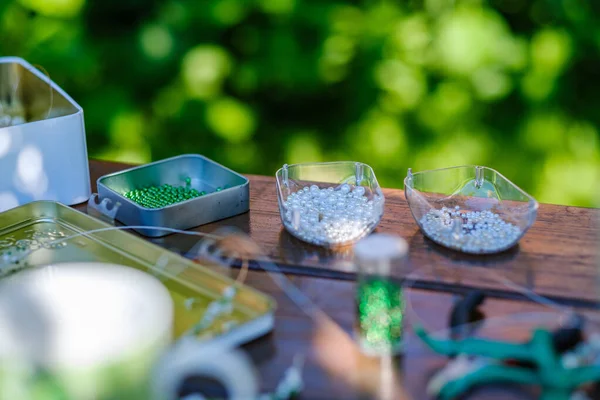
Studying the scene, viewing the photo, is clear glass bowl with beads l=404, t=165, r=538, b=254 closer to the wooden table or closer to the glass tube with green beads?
the wooden table

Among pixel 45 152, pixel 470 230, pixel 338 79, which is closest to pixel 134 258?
pixel 45 152

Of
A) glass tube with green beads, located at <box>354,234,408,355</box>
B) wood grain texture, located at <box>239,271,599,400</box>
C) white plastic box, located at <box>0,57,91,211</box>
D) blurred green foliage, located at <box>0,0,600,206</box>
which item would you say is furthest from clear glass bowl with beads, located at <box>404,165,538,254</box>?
blurred green foliage, located at <box>0,0,600,206</box>

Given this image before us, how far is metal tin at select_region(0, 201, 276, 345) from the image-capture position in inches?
29.7

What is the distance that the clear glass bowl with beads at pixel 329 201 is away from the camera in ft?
3.09

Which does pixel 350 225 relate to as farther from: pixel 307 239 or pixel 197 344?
pixel 197 344

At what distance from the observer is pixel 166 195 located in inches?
41.1

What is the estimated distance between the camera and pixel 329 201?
3.35ft

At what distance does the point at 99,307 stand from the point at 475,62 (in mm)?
1402

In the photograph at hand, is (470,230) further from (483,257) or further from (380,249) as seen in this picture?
(380,249)

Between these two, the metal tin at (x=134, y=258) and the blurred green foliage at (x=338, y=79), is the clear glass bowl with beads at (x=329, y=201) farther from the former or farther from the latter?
the blurred green foliage at (x=338, y=79)

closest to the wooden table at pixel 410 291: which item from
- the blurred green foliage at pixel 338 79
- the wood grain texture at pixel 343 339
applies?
the wood grain texture at pixel 343 339

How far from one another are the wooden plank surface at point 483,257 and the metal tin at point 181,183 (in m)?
0.02

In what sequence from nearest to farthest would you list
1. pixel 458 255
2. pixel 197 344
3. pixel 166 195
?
pixel 197 344 → pixel 458 255 → pixel 166 195

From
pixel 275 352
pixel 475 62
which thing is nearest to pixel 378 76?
pixel 475 62
